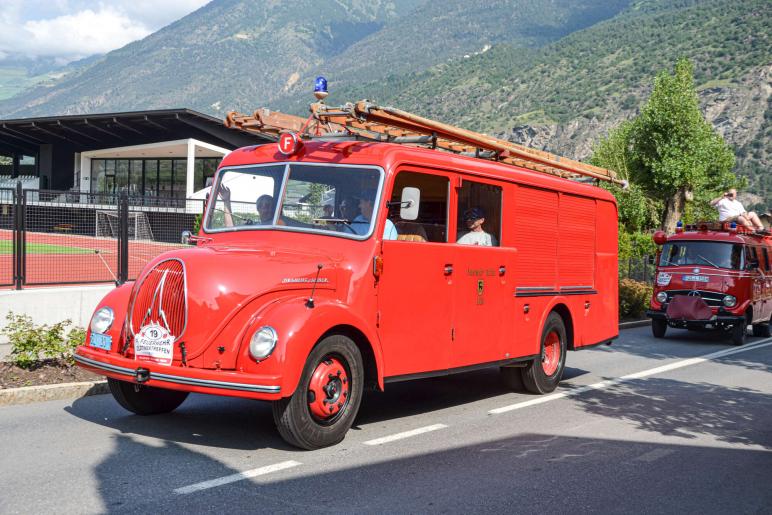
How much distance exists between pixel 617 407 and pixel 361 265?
383 centimetres

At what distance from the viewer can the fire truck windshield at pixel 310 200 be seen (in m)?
7.11

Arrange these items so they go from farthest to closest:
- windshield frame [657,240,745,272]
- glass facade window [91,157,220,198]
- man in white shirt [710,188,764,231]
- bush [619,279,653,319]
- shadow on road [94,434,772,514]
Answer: glass facade window [91,157,220,198] < bush [619,279,653,319] < man in white shirt [710,188,764,231] < windshield frame [657,240,745,272] < shadow on road [94,434,772,514]

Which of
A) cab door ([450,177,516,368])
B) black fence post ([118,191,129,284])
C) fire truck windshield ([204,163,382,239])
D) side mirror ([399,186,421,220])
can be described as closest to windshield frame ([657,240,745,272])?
cab door ([450,177,516,368])

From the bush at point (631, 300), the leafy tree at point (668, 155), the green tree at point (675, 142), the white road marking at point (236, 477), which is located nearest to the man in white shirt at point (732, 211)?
the bush at point (631, 300)

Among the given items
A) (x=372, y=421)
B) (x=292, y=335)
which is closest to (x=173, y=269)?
(x=292, y=335)

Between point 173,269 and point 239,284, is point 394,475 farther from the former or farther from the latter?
point 173,269

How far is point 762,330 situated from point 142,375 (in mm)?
16764

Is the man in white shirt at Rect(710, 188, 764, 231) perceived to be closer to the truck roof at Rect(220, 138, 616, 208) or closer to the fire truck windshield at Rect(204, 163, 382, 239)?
the truck roof at Rect(220, 138, 616, 208)

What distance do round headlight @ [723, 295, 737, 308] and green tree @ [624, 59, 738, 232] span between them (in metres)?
27.4

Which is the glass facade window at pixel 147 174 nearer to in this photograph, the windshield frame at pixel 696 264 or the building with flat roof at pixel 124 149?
the building with flat roof at pixel 124 149

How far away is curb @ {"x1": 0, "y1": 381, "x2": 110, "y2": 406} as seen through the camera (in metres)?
8.09

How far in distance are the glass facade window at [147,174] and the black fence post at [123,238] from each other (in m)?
35.0

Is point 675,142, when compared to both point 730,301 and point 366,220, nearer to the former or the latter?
point 730,301

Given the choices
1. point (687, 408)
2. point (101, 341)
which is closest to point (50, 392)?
point (101, 341)
